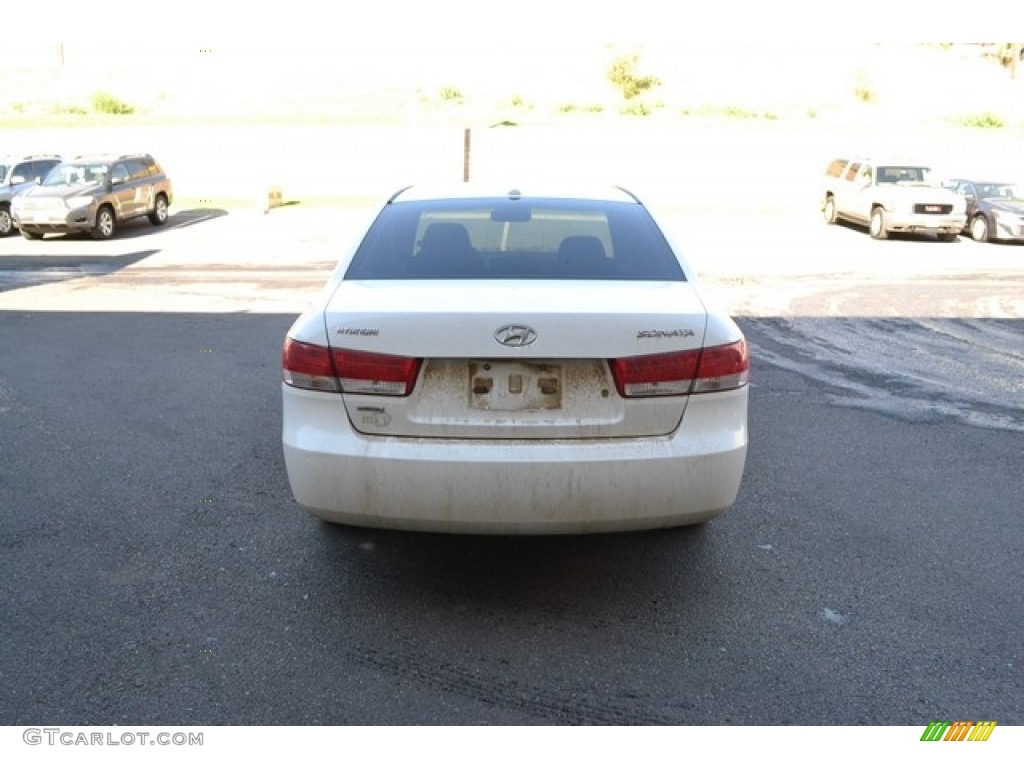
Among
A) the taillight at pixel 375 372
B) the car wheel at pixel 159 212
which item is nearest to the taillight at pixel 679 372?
the taillight at pixel 375 372

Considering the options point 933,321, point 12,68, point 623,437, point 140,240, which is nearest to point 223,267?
point 140,240

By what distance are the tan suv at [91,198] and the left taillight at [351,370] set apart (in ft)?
58.7

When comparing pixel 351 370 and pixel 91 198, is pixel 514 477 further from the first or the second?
pixel 91 198

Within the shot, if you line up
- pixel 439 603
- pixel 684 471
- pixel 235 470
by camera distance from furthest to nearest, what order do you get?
pixel 235 470 < pixel 439 603 < pixel 684 471

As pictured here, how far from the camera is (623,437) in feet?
11.5

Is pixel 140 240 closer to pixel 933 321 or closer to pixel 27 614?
pixel 933 321

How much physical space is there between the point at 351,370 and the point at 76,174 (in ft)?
64.4

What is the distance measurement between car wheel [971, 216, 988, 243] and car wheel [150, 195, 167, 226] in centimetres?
1917

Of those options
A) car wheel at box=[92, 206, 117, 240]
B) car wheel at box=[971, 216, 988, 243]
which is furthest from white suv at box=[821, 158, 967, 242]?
car wheel at box=[92, 206, 117, 240]

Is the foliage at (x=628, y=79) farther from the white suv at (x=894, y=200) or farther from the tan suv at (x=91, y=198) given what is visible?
the tan suv at (x=91, y=198)

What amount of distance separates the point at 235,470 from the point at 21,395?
2.77 m

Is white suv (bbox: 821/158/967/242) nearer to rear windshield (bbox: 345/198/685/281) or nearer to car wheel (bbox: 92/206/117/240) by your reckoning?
car wheel (bbox: 92/206/117/240)

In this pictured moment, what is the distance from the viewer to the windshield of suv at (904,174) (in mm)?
21984

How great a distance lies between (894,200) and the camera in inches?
821
